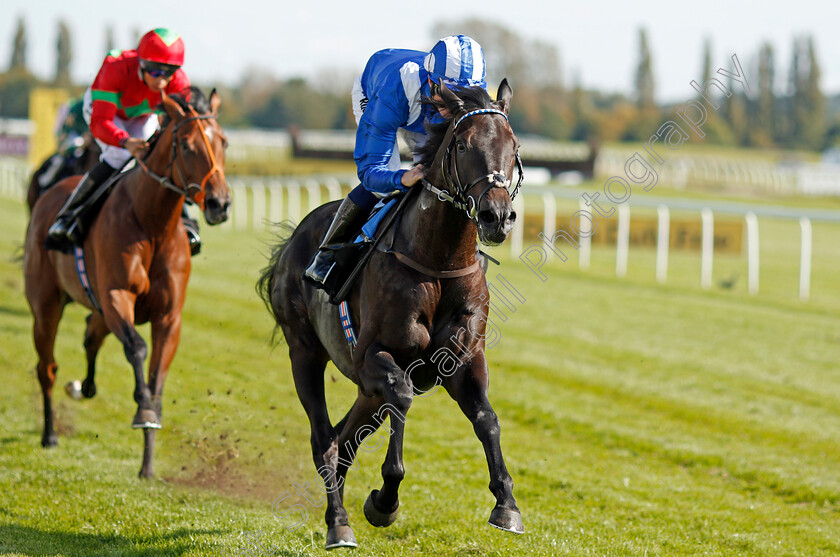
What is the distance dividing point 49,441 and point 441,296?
11.4 feet

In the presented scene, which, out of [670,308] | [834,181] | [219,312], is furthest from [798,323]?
[834,181]

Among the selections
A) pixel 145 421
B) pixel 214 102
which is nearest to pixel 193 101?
pixel 214 102

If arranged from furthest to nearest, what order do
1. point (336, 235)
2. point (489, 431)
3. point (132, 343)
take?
point (132, 343) → point (336, 235) → point (489, 431)

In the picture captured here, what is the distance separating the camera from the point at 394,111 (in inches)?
142

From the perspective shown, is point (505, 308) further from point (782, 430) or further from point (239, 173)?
point (239, 173)

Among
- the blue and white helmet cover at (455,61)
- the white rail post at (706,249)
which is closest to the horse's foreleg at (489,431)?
the blue and white helmet cover at (455,61)

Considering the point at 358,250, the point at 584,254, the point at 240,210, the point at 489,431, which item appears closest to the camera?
the point at 489,431

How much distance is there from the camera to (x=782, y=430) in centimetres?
660

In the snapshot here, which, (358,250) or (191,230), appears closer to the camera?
(358,250)

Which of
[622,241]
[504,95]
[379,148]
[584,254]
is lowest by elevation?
[584,254]

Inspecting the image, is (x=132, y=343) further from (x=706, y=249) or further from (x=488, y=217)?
(x=706, y=249)

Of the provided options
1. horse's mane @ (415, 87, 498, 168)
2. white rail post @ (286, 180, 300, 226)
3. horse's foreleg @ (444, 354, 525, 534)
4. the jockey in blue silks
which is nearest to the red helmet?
the jockey in blue silks

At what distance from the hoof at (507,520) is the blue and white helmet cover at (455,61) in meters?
1.54

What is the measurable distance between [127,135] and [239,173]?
2547 cm
